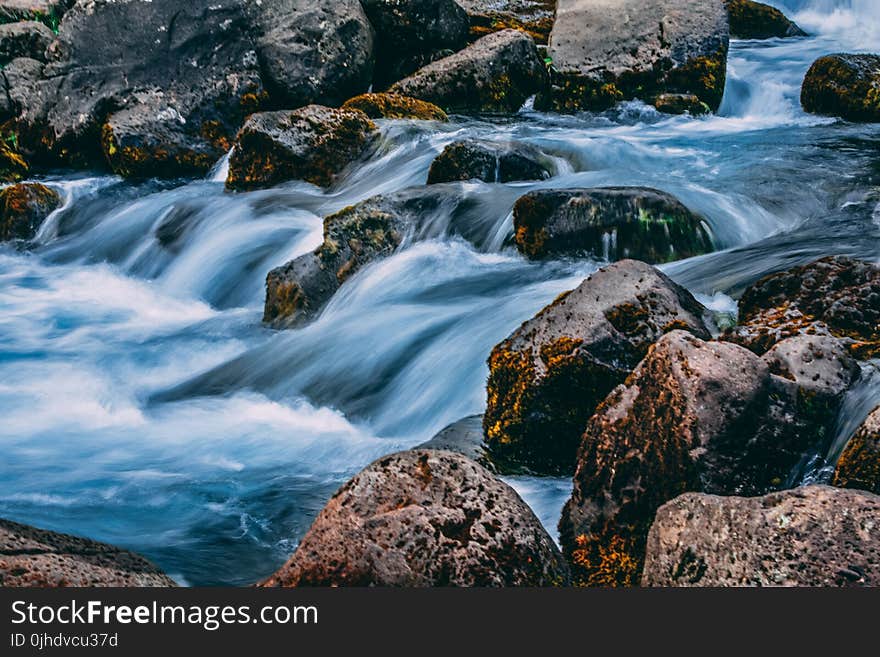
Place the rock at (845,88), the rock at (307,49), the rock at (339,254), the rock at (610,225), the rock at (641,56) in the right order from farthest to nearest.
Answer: the rock at (641,56) → the rock at (307,49) → the rock at (845,88) → the rock at (339,254) → the rock at (610,225)

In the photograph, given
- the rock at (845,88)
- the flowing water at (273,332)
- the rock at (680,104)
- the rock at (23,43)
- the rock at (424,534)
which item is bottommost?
the flowing water at (273,332)

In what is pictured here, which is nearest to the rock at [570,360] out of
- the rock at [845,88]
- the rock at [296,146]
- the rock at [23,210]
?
the rock at [296,146]

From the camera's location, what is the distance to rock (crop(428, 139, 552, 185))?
9.33m

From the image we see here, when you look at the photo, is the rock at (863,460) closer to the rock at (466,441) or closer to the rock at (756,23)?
the rock at (466,441)

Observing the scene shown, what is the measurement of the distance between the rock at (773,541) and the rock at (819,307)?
163cm

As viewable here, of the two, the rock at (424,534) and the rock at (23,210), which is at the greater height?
the rock at (424,534)

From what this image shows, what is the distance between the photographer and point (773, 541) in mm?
3244

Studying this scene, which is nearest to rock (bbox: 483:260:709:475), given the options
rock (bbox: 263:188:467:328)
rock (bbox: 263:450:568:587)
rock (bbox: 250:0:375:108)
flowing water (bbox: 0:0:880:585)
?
flowing water (bbox: 0:0:880:585)

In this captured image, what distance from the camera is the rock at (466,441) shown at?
5125 millimetres

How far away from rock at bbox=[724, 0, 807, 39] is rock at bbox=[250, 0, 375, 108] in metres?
7.89

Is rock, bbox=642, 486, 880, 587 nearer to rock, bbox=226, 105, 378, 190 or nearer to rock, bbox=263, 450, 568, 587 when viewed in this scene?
rock, bbox=263, 450, 568, 587

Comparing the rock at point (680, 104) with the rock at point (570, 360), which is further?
the rock at point (680, 104)

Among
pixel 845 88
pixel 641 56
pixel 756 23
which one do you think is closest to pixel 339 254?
pixel 641 56

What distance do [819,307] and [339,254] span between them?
159 inches
